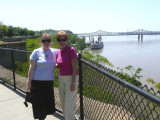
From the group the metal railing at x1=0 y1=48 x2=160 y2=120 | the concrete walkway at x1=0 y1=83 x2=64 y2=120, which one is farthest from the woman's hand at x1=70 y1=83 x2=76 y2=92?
the concrete walkway at x1=0 y1=83 x2=64 y2=120

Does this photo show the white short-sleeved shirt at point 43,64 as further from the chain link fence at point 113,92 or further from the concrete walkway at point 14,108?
the concrete walkway at point 14,108

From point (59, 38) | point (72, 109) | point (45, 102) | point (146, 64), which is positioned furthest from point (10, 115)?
point (146, 64)

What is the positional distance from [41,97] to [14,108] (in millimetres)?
1433

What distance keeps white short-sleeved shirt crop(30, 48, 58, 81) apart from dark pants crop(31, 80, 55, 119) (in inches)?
3.7

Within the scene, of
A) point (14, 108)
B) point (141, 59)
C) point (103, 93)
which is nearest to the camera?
point (14, 108)

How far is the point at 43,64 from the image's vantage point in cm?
256

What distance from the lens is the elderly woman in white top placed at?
2.58 metres

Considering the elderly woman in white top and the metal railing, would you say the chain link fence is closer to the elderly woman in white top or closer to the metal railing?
the metal railing

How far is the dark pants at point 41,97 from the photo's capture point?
2.64 metres

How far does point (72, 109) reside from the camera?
2.62m

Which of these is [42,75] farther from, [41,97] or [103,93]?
[103,93]

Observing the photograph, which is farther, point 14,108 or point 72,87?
point 14,108

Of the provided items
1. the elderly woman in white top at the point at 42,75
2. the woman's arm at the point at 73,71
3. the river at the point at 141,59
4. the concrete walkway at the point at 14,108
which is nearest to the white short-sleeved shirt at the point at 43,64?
the elderly woman in white top at the point at 42,75

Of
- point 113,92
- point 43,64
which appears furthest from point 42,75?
point 113,92
